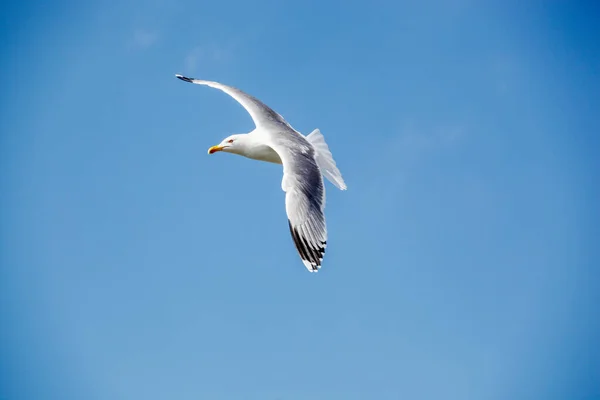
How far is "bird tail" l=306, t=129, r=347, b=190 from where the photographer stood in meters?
7.88

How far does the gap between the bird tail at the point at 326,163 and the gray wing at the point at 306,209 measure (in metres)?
0.55

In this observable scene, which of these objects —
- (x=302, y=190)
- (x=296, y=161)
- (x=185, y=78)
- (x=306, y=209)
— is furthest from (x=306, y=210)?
(x=185, y=78)

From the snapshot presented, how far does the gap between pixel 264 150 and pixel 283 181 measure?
150 cm

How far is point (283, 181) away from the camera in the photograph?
6840mm

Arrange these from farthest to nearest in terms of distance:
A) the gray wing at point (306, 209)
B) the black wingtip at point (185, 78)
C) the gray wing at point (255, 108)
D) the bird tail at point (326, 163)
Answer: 1. the black wingtip at point (185, 78)
2. the gray wing at point (255, 108)
3. the bird tail at point (326, 163)
4. the gray wing at point (306, 209)

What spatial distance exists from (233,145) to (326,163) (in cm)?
128

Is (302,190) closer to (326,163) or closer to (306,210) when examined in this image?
(306,210)

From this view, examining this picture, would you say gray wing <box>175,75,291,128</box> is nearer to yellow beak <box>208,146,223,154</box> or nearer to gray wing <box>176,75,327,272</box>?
gray wing <box>176,75,327,272</box>

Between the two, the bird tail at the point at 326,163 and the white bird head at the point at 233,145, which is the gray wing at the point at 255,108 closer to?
the white bird head at the point at 233,145

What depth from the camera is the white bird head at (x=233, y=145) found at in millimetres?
8539

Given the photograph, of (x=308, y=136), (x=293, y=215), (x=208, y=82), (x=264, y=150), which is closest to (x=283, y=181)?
(x=293, y=215)

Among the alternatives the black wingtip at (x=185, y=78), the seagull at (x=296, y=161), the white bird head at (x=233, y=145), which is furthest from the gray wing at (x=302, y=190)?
the black wingtip at (x=185, y=78)

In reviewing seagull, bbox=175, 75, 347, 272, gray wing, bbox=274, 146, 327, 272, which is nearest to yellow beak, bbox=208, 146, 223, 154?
seagull, bbox=175, 75, 347, 272

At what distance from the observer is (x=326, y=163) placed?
8.09 m
